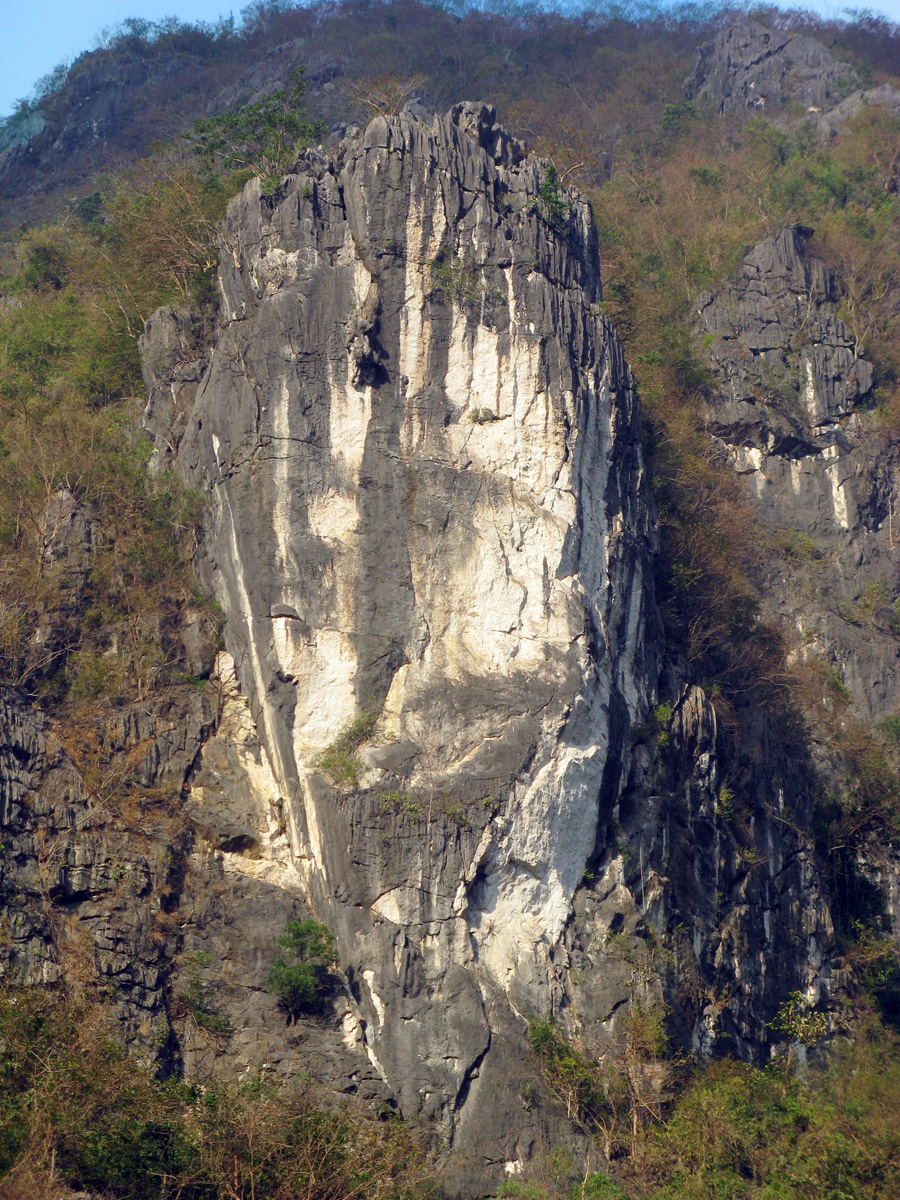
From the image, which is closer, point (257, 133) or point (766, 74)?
point (257, 133)

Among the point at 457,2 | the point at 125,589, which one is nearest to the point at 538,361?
the point at 125,589

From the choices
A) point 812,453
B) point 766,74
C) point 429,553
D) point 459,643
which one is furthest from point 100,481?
point 766,74

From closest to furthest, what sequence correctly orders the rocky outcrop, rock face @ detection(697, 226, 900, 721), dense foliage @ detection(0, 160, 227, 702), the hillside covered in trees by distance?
the hillside covered in trees < the rocky outcrop < dense foliage @ detection(0, 160, 227, 702) < rock face @ detection(697, 226, 900, 721)

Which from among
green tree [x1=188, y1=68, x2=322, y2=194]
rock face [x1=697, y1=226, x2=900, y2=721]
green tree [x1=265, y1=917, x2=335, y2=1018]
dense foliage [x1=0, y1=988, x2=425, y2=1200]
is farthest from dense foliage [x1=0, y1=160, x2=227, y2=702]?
rock face [x1=697, y1=226, x2=900, y2=721]

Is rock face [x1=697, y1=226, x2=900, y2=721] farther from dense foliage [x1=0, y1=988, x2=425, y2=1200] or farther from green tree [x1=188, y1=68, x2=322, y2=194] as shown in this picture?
dense foliage [x1=0, y1=988, x2=425, y2=1200]

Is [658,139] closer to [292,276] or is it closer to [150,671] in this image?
[292,276]

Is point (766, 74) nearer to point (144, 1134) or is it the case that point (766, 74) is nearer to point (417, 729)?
point (417, 729)
